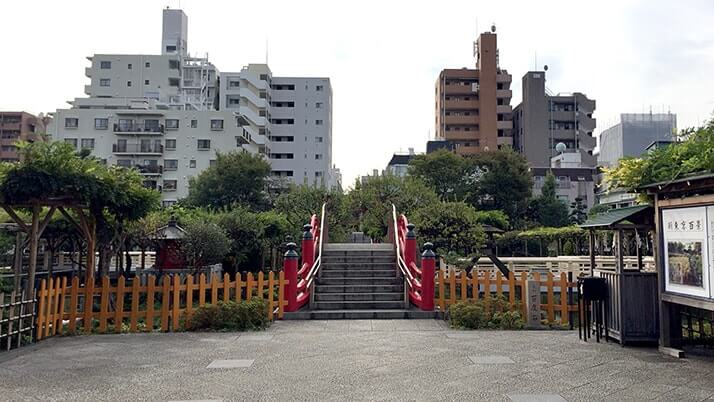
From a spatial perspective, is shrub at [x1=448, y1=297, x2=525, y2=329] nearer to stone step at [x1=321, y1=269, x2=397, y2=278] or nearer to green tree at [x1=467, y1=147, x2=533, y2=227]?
stone step at [x1=321, y1=269, x2=397, y2=278]

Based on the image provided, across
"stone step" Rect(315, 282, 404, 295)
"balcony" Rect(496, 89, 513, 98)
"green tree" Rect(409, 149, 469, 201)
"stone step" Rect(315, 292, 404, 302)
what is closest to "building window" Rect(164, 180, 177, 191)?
"green tree" Rect(409, 149, 469, 201)

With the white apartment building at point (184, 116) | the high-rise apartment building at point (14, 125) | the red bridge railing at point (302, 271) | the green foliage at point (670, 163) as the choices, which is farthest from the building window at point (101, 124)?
the green foliage at point (670, 163)

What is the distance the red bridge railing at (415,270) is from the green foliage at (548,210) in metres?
37.3

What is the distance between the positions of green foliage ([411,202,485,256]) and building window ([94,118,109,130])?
1975 inches

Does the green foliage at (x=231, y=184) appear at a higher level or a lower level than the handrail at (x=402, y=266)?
higher

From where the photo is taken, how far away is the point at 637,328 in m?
9.09

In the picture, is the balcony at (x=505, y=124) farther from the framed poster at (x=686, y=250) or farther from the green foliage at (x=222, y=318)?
the framed poster at (x=686, y=250)

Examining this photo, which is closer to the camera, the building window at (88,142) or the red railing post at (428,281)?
the red railing post at (428,281)

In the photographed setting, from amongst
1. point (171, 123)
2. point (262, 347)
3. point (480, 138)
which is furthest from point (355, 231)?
point (480, 138)

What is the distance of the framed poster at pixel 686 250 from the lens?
25.3 ft

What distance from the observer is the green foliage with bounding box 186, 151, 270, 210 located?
4628cm

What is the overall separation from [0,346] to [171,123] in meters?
55.4

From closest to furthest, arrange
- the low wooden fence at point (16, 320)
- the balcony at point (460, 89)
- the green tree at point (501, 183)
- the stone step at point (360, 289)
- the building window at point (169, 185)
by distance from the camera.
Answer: the low wooden fence at point (16, 320)
the stone step at point (360, 289)
the green tree at point (501, 183)
the building window at point (169, 185)
the balcony at point (460, 89)

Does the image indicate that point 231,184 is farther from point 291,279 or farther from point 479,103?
point 479,103
